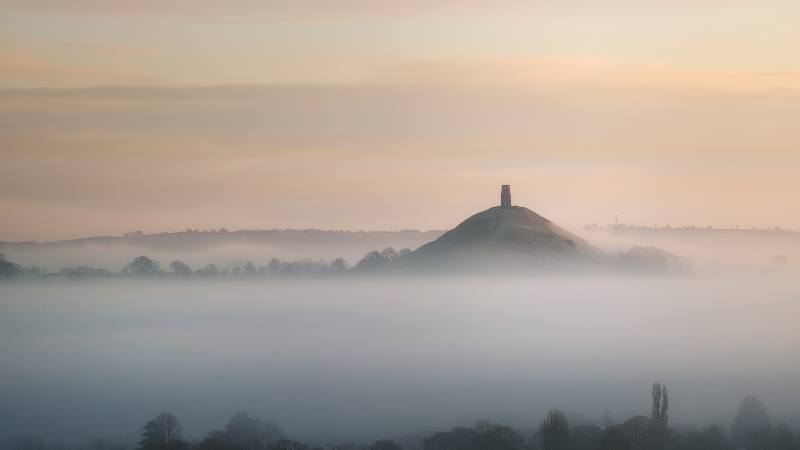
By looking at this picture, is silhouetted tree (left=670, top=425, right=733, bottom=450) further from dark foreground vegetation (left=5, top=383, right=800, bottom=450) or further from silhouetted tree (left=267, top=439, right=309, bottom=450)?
silhouetted tree (left=267, top=439, right=309, bottom=450)

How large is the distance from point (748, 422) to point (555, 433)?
73.0 feet

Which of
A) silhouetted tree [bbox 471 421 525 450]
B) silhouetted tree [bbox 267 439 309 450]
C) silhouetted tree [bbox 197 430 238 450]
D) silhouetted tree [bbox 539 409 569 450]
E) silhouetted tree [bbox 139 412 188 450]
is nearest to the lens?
silhouetted tree [bbox 197 430 238 450]

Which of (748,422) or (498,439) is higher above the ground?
(748,422)

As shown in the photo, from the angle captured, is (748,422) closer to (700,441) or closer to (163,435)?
(700,441)

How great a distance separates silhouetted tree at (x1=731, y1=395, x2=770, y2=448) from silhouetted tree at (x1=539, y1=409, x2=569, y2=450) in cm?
1733

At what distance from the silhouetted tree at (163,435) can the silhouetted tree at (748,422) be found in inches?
2200

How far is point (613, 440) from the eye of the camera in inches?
6161

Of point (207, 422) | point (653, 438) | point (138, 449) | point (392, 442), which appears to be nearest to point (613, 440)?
point (653, 438)

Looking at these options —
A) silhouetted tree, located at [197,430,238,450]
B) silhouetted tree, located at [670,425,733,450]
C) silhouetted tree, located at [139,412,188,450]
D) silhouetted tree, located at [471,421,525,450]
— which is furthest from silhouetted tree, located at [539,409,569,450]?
silhouetted tree, located at [139,412,188,450]

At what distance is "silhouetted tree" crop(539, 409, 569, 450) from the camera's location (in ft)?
535

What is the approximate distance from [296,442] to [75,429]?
3564cm

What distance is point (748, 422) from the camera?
6836 inches

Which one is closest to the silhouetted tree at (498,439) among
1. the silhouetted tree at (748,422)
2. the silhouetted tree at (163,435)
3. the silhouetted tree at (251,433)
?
the silhouetted tree at (251,433)

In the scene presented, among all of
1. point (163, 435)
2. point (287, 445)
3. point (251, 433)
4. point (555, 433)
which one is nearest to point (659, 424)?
point (555, 433)
